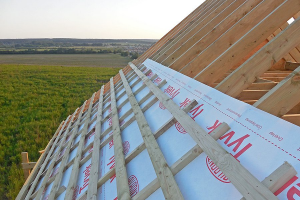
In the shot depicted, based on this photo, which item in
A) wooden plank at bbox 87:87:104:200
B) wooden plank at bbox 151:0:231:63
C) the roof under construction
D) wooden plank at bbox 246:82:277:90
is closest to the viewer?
the roof under construction

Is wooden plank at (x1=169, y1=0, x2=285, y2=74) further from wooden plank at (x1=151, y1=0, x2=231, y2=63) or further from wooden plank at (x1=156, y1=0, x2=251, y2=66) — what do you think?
wooden plank at (x1=151, y1=0, x2=231, y2=63)

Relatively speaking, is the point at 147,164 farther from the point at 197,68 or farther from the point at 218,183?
the point at 197,68

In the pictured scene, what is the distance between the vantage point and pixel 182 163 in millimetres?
2174

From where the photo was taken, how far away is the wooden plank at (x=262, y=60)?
2449 millimetres

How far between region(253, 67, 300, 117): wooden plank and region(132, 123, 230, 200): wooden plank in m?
0.40

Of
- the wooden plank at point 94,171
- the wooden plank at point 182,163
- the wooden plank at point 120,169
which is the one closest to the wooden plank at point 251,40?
the wooden plank at point 182,163

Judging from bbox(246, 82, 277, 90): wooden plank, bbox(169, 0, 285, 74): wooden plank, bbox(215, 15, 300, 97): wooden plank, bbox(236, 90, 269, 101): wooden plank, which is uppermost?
bbox(169, 0, 285, 74): wooden plank

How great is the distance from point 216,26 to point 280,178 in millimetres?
3343

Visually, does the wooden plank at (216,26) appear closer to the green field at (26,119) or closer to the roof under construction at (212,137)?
the roof under construction at (212,137)

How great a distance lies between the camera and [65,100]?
1541cm

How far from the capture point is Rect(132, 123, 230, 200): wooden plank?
2123 mm

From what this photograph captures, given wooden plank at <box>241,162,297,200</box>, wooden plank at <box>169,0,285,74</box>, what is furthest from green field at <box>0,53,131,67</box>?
wooden plank at <box>241,162,297,200</box>

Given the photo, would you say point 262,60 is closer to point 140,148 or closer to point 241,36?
point 241,36

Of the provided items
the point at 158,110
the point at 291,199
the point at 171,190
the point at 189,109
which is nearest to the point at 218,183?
the point at 171,190
